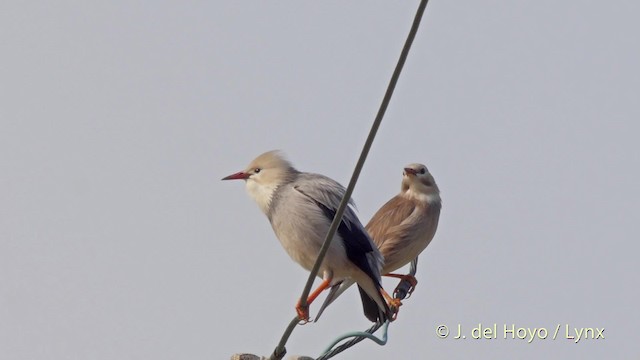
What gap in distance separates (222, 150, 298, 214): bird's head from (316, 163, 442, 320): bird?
1827mm

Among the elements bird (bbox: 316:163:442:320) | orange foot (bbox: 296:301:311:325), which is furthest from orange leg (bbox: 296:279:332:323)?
bird (bbox: 316:163:442:320)

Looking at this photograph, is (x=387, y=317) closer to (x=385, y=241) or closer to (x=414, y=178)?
(x=385, y=241)

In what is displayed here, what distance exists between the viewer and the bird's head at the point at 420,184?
11.6 meters

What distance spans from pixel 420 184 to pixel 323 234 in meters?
3.12

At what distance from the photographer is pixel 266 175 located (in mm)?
9242

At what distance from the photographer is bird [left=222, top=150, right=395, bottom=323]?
28.3ft

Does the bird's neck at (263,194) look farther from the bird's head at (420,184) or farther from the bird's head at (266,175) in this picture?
the bird's head at (420,184)

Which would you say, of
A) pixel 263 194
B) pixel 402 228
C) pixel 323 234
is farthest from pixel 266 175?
pixel 402 228

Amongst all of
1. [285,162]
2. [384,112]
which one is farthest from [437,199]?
[384,112]

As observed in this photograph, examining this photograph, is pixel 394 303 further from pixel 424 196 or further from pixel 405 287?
pixel 424 196

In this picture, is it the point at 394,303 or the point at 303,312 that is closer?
the point at 303,312

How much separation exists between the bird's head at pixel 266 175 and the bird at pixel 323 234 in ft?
0.03

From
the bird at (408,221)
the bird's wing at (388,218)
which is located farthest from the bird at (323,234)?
the bird's wing at (388,218)

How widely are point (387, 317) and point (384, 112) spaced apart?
10.1 ft
